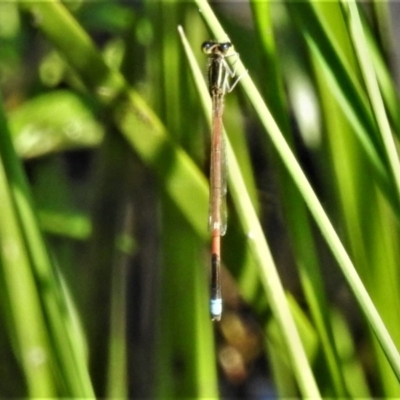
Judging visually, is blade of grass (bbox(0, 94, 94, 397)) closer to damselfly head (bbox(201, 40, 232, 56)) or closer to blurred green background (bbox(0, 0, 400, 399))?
blurred green background (bbox(0, 0, 400, 399))

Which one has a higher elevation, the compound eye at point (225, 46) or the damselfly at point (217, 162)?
the compound eye at point (225, 46)

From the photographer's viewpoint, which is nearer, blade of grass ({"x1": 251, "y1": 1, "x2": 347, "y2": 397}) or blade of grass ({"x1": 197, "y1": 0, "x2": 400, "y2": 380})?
blade of grass ({"x1": 197, "y1": 0, "x2": 400, "y2": 380})

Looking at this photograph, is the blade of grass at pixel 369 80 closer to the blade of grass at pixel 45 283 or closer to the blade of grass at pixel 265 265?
the blade of grass at pixel 265 265

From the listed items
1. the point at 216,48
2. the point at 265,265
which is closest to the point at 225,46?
the point at 216,48

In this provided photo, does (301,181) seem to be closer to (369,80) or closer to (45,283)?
(369,80)

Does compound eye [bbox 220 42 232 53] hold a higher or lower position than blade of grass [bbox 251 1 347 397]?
higher

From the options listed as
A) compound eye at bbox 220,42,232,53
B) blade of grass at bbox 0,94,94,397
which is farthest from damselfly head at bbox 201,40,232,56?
blade of grass at bbox 0,94,94,397

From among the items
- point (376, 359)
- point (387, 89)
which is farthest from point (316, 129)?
point (376, 359)

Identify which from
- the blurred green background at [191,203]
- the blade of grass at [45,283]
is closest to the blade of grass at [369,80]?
the blurred green background at [191,203]

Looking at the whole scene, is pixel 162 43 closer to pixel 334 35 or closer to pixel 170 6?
pixel 170 6

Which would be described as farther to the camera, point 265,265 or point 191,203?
point 191,203
